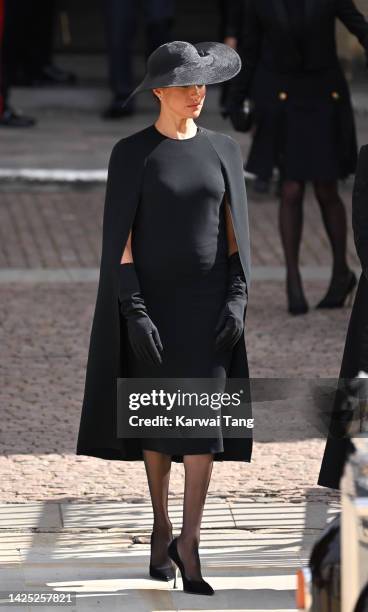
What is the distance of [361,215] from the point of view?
5.11m

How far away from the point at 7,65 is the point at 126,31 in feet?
3.43

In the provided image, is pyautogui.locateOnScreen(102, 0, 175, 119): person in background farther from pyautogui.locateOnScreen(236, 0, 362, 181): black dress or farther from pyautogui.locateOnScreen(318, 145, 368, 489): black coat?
pyautogui.locateOnScreen(318, 145, 368, 489): black coat

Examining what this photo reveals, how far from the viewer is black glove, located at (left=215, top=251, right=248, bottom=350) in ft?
16.5

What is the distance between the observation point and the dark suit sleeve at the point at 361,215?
16.7 feet

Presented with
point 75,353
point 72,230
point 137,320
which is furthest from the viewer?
point 72,230

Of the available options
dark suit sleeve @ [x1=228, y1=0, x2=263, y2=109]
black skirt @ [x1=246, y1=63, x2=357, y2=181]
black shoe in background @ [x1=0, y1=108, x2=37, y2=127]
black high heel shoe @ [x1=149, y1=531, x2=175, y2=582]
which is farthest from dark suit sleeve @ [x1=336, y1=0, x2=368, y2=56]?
black shoe in background @ [x1=0, y1=108, x2=37, y2=127]

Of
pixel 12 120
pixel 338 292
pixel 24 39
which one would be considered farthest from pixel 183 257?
pixel 24 39

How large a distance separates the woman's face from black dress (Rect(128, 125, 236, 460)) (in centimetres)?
10

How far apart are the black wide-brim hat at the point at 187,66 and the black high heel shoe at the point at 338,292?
380cm

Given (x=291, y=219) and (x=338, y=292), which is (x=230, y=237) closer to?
(x=291, y=219)

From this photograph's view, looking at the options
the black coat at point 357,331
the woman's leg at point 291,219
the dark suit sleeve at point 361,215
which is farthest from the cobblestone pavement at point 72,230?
the dark suit sleeve at point 361,215

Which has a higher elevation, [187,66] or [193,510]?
[187,66]

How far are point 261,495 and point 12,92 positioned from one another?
9229 millimetres

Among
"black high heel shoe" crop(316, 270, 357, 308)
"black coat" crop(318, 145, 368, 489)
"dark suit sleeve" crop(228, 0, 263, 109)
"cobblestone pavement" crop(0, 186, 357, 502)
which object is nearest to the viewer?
"black coat" crop(318, 145, 368, 489)
